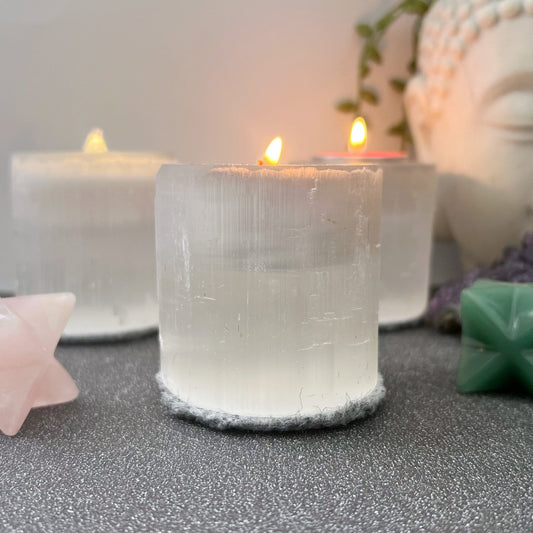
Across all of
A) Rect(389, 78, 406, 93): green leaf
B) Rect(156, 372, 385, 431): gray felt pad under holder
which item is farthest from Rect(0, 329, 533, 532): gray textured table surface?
Rect(389, 78, 406, 93): green leaf

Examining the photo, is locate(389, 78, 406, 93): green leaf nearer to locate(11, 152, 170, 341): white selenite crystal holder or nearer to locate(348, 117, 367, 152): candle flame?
locate(348, 117, 367, 152): candle flame

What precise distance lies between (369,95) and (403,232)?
13.2 inches

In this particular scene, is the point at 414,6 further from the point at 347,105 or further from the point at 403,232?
the point at 403,232

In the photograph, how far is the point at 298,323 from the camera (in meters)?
0.56

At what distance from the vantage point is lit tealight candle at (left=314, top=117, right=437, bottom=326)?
2.95 feet

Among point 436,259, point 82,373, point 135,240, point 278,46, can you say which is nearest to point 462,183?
point 436,259

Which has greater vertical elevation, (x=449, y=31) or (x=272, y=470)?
(x=449, y=31)

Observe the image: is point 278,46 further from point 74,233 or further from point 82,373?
point 82,373

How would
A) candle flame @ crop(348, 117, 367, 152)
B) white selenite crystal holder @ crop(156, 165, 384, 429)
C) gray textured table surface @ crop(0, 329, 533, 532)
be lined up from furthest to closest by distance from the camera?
candle flame @ crop(348, 117, 367, 152) → white selenite crystal holder @ crop(156, 165, 384, 429) → gray textured table surface @ crop(0, 329, 533, 532)

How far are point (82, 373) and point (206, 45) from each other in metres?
0.62

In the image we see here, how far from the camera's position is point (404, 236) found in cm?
91

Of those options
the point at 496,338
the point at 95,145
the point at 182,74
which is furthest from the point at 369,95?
the point at 496,338

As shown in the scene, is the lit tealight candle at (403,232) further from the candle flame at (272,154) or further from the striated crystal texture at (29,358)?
the striated crystal texture at (29,358)

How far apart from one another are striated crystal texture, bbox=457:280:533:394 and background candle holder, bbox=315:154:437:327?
0.23 m
